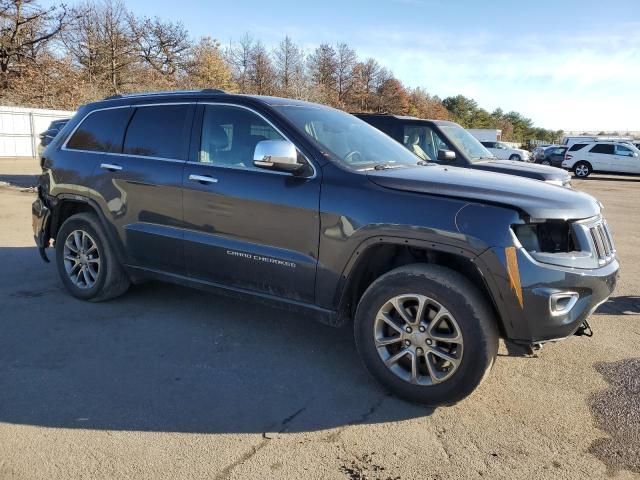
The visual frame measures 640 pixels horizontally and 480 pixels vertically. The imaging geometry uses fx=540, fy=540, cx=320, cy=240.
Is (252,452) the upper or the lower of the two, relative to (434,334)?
lower

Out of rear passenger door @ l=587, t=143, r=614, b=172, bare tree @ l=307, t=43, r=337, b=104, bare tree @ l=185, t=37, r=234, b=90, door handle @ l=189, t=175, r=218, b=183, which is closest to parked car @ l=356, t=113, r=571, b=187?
door handle @ l=189, t=175, r=218, b=183

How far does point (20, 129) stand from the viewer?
2698cm

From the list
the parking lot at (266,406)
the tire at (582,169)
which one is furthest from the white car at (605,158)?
the parking lot at (266,406)

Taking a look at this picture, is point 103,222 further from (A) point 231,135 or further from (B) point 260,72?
(B) point 260,72

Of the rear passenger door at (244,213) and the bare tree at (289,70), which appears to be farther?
the bare tree at (289,70)

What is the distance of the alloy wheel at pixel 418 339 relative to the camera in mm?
3309

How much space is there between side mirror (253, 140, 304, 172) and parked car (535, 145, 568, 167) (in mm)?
33668

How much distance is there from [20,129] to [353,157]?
91.8ft

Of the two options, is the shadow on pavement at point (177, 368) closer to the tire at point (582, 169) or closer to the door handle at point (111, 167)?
the door handle at point (111, 167)

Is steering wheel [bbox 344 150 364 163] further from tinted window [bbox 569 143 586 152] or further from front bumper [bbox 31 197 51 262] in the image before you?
tinted window [bbox 569 143 586 152]

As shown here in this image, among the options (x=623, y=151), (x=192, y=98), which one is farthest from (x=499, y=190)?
(x=623, y=151)

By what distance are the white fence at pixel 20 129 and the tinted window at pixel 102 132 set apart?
2358cm

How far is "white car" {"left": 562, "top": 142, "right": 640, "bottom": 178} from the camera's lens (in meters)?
27.8

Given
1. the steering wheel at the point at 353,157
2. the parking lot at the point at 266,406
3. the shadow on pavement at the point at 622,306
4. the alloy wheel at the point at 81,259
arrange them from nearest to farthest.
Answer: the parking lot at the point at 266,406
the steering wheel at the point at 353,157
the alloy wheel at the point at 81,259
the shadow on pavement at the point at 622,306
